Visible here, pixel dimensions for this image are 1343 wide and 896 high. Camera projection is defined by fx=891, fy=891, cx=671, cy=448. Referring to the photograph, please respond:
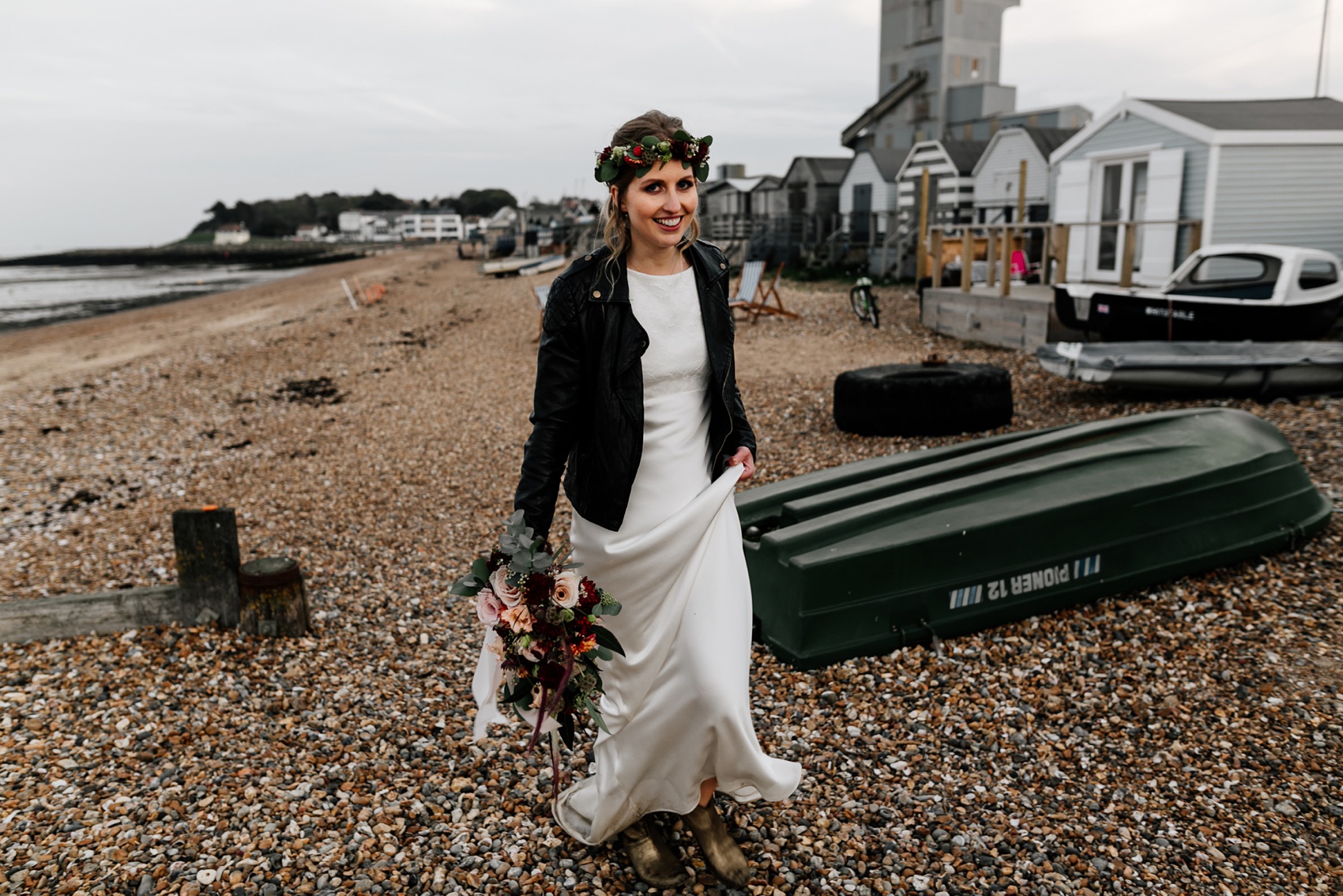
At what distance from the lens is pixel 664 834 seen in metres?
2.97

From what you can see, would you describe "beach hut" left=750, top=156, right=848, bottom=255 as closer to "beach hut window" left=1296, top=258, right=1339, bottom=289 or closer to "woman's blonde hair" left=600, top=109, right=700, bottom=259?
"beach hut window" left=1296, top=258, right=1339, bottom=289

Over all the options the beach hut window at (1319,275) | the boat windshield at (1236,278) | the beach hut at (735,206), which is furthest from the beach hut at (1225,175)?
the beach hut at (735,206)

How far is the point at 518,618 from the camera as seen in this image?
2283 mm

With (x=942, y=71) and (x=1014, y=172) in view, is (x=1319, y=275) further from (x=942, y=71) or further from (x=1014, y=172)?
(x=942, y=71)

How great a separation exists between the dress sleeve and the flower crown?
0.35 m

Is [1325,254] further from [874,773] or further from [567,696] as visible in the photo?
[567,696]

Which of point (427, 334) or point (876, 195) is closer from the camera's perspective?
point (427, 334)

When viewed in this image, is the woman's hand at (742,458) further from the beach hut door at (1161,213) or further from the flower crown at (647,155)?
the beach hut door at (1161,213)

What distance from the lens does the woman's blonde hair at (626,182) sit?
95.0 inches

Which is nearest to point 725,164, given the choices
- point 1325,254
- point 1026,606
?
point 1325,254

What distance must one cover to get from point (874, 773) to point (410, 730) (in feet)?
6.38

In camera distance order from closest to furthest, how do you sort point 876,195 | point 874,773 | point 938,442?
point 874,773, point 938,442, point 876,195

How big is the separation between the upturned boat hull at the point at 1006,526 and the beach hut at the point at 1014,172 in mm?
19351

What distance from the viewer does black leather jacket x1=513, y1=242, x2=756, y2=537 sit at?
2393 millimetres
